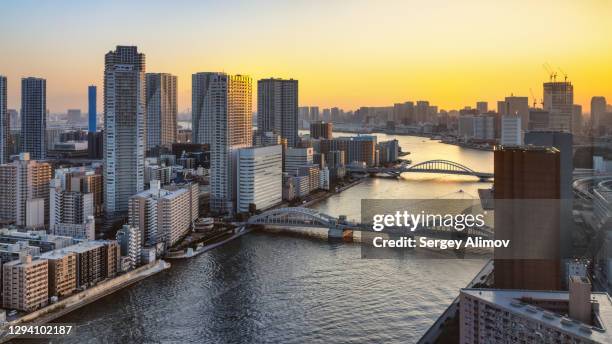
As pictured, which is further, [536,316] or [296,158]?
[296,158]

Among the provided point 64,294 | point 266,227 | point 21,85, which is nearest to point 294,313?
point 64,294

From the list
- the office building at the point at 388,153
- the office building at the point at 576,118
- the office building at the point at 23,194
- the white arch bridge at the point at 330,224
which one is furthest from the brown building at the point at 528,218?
the office building at the point at 388,153

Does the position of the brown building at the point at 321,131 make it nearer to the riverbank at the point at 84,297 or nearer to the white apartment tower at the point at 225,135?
the white apartment tower at the point at 225,135

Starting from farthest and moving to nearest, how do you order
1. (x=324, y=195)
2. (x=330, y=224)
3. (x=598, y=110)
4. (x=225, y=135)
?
(x=324, y=195) → (x=225, y=135) → (x=330, y=224) → (x=598, y=110)

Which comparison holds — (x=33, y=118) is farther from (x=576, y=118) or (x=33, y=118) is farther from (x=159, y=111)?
(x=576, y=118)

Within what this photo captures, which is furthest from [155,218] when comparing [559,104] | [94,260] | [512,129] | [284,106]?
[284,106]

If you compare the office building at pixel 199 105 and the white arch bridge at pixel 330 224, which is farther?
the office building at pixel 199 105

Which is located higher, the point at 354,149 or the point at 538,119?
the point at 538,119
